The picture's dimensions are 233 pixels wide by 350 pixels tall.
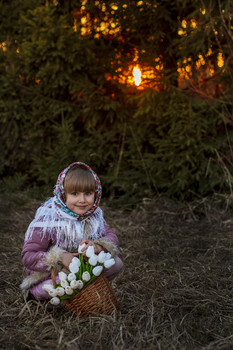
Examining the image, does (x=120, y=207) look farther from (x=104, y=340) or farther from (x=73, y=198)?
(x=104, y=340)

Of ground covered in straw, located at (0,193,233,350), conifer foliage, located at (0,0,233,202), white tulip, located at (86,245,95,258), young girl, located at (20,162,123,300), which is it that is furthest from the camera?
conifer foliage, located at (0,0,233,202)

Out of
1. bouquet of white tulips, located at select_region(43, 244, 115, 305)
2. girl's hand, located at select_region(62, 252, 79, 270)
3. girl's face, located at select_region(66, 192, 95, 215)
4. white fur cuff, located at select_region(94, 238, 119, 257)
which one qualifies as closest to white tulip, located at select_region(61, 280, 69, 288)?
bouquet of white tulips, located at select_region(43, 244, 115, 305)

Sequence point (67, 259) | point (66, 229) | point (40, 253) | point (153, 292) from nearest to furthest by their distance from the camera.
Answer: point (67, 259) < point (40, 253) < point (66, 229) < point (153, 292)

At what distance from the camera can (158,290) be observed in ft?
9.12

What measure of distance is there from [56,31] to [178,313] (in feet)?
12.9

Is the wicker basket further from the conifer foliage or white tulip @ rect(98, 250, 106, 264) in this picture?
the conifer foliage

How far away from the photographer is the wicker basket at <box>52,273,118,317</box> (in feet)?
7.38

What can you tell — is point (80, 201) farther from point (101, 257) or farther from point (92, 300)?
point (92, 300)

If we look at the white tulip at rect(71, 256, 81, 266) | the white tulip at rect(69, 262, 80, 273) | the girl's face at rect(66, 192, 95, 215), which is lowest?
the white tulip at rect(69, 262, 80, 273)

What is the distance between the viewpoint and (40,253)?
2.37 m

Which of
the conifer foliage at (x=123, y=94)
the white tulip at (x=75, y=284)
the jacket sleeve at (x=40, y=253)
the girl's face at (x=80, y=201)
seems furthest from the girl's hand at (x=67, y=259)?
the conifer foliage at (x=123, y=94)

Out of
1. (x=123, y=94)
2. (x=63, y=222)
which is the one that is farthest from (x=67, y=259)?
(x=123, y=94)

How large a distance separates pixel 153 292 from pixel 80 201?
2.72ft

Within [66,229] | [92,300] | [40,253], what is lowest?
[92,300]
